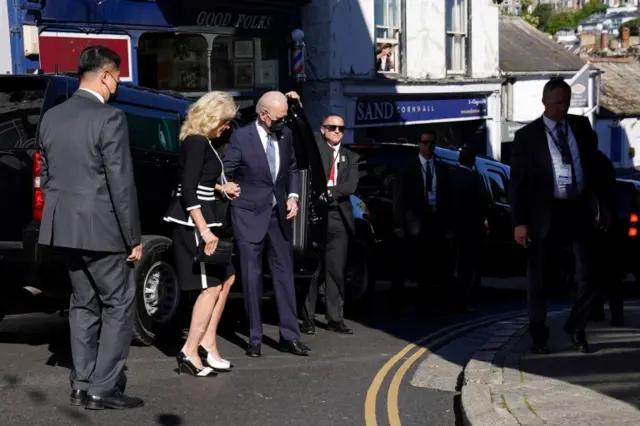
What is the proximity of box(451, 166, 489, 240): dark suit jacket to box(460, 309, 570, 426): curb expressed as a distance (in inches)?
70.9

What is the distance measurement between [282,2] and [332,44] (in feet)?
5.51

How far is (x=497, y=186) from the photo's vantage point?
14.3 meters

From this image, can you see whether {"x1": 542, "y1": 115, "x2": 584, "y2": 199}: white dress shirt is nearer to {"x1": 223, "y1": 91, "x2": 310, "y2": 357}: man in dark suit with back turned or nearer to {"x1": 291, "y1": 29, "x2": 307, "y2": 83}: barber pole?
{"x1": 223, "y1": 91, "x2": 310, "y2": 357}: man in dark suit with back turned

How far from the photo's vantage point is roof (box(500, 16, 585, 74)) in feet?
125

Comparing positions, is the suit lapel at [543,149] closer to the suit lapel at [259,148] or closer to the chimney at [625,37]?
the suit lapel at [259,148]

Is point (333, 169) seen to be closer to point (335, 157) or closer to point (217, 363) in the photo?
point (335, 157)

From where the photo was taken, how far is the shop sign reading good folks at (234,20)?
22556 mm

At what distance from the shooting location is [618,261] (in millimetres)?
13836

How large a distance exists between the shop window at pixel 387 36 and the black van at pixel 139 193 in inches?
688

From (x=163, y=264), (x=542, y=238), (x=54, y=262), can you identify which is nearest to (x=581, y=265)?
(x=542, y=238)

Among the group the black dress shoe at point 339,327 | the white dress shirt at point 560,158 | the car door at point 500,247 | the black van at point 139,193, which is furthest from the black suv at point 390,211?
the white dress shirt at point 560,158

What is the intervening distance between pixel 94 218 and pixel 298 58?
18.3 m

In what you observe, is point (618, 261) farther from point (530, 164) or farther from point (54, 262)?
point (54, 262)

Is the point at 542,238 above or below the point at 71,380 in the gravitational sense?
above
